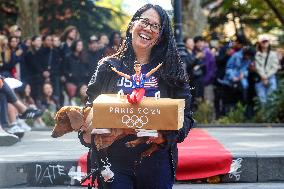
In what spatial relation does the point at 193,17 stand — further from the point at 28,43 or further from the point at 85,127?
the point at 85,127

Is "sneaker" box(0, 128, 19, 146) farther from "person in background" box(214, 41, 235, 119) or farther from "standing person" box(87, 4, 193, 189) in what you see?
"person in background" box(214, 41, 235, 119)

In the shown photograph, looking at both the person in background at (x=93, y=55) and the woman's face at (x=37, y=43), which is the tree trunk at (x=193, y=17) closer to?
the person in background at (x=93, y=55)

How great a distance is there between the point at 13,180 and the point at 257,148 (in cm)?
290

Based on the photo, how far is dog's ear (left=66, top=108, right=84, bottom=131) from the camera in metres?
3.98

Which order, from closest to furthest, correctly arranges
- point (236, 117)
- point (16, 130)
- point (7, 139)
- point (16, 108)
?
point (7, 139), point (16, 130), point (16, 108), point (236, 117)

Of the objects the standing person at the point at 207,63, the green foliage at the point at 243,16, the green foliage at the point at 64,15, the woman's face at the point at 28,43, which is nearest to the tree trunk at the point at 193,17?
the green foliage at the point at 243,16

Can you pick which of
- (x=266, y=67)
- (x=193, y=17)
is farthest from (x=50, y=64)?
(x=193, y=17)

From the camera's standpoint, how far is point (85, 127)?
3965mm

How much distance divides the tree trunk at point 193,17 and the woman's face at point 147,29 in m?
14.6

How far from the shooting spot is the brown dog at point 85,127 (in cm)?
382

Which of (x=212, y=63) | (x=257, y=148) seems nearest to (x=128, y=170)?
(x=257, y=148)

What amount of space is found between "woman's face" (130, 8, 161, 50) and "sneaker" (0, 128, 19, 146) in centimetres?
495

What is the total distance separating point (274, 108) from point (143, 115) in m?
8.79

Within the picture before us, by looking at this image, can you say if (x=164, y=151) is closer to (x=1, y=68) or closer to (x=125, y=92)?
(x=125, y=92)
